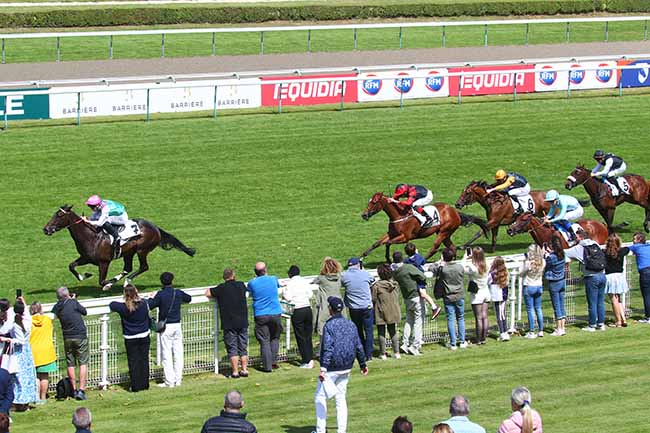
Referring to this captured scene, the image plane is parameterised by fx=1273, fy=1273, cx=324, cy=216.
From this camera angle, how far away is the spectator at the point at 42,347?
14.0 meters

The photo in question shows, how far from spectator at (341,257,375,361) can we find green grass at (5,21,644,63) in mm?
25786

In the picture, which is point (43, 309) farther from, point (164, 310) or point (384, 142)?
point (384, 142)

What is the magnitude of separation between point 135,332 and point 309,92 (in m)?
19.6

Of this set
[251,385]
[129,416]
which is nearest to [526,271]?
[251,385]

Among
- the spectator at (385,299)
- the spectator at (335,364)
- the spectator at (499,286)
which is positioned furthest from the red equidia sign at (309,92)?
the spectator at (335,364)

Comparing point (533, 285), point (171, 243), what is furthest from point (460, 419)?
point (171, 243)

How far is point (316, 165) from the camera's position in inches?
1090

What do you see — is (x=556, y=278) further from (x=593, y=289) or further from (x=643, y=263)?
(x=643, y=263)

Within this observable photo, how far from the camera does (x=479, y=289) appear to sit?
54.6 ft

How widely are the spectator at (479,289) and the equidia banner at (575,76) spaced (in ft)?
66.2

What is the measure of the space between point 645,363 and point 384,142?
1489 centimetres

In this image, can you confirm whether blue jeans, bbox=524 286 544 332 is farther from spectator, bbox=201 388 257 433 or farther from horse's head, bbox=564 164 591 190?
spectator, bbox=201 388 257 433

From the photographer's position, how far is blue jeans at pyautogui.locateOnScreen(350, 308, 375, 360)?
15.3 meters

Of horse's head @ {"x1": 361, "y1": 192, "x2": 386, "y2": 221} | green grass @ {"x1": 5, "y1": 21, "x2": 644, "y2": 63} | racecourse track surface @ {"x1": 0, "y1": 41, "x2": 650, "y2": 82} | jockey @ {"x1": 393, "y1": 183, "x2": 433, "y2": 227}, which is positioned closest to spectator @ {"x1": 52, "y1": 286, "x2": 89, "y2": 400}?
horse's head @ {"x1": 361, "y1": 192, "x2": 386, "y2": 221}
